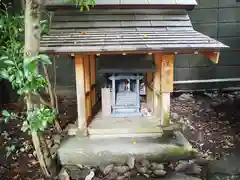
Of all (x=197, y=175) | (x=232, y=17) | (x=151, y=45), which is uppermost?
(x=232, y=17)

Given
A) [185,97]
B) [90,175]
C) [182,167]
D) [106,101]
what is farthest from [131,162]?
[185,97]

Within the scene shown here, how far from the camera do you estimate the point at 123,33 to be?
11.2 feet

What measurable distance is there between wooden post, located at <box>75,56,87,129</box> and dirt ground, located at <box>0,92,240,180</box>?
838 mm

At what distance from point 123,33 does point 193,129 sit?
2.14 metres

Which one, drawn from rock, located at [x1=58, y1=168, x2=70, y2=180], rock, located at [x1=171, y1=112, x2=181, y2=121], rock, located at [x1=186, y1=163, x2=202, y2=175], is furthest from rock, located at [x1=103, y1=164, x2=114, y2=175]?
rock, located at [x1=171, y1=112, x2=181, y2=121]

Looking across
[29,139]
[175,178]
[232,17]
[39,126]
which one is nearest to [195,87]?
[232,17]

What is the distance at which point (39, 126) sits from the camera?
254cm

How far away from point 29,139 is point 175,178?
2.34m

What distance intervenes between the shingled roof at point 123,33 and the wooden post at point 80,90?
34 centimetres

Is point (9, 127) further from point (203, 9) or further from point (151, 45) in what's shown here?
point (203, 9)

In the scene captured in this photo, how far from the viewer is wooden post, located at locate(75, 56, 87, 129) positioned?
3.38m

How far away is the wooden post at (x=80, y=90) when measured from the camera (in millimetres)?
3381

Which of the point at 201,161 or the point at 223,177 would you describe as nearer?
the point at 223,177

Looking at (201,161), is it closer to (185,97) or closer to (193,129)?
(193,129)
